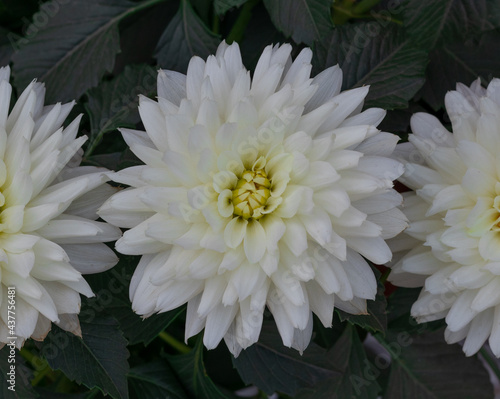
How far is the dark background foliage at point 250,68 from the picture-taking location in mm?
656

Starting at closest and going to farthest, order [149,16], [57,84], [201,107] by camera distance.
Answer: [201,107] → [57,84] → [149,16]

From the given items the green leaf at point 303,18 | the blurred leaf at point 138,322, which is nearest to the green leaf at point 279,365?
the blurred leaf at point 138,322

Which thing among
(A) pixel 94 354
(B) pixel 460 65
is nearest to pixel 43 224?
(A) pixel 94 354

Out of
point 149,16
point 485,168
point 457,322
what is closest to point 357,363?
point 457,322

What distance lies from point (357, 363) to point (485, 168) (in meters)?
0.35

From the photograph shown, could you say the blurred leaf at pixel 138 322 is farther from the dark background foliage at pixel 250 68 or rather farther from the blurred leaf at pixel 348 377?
the blurred leaf at pixel 348 377

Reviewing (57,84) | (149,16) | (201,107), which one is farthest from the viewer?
(149,16)

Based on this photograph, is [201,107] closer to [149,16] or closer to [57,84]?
[57,84]

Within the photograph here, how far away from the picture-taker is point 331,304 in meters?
0.56

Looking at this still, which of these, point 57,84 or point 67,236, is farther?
point 57,84

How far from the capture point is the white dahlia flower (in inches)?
21.0

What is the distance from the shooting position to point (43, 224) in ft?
1.77

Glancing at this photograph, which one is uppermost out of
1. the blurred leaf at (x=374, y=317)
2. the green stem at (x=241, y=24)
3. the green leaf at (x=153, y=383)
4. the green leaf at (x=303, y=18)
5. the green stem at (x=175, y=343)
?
the green leaf at (x=303, y=18)

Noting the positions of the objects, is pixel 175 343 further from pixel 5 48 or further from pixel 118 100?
pixel 5 48
